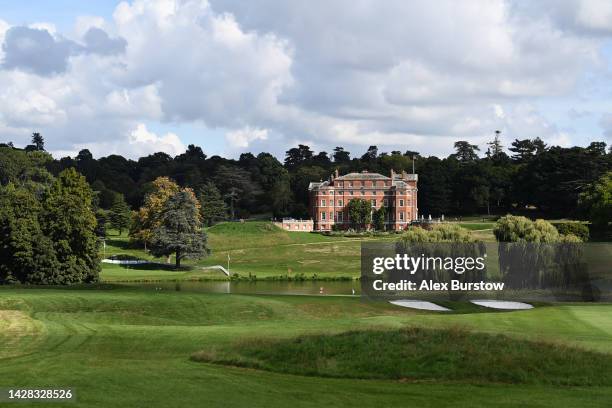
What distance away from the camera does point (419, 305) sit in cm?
4528

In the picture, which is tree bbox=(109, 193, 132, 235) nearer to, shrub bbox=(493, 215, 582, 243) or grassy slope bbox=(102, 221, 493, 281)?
grassy slope bbox=(102, 221, 493, 281)

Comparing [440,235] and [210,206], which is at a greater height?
[210,206]

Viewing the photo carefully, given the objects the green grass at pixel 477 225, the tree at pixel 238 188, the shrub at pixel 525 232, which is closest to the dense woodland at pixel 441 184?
the tree at pixel 238 188

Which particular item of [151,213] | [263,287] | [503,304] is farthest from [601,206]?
[151,213]

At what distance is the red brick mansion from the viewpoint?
138375 mm

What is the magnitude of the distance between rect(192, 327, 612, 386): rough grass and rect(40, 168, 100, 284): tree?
3870cm

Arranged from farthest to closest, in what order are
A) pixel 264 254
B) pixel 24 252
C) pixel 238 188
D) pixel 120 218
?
pixel 238 188 → pixel 120 218 → pixel 264 254 → pixel 24 252

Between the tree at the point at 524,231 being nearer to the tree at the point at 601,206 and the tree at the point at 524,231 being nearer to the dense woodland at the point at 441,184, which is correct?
the tree at the point at 601,206

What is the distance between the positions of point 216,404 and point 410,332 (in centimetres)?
1003

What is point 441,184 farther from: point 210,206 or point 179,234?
point 179,234

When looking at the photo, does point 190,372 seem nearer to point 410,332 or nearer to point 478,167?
point 410,332

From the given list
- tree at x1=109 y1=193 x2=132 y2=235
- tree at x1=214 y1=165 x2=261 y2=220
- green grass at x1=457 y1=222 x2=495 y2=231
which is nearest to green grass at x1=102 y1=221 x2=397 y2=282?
tree at x1=109 y1=193 x2=132 y2=235

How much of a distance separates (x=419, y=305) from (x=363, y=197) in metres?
94.7

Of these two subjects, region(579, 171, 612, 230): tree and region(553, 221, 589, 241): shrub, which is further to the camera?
region(579, 171, 612, 230): tree
